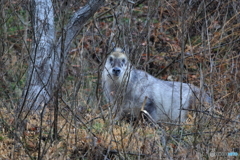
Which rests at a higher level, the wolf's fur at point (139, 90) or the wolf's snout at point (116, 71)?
the wolf's snout at point (116, 71)

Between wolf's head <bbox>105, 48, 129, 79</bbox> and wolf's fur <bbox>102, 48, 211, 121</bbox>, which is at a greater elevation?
wolf's head <bbox>105, 48, 129, 79</bbox>

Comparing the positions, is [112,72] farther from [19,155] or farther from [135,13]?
[135,13]

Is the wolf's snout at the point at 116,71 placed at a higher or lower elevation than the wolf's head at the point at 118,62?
lower

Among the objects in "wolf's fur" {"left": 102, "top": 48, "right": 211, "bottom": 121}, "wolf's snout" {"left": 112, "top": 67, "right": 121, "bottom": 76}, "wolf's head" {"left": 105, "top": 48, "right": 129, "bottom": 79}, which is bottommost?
"wolf's fur" {"left": 102, "top": 48, "right": 211, "bottom": 121}

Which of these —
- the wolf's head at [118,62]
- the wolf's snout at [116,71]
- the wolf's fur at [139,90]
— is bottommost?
the wolf's fur at [139,90]

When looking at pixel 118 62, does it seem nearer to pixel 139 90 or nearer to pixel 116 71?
Result: pixel 116 71

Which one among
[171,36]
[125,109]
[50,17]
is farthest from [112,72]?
[171,36]

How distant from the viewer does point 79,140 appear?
4844mm

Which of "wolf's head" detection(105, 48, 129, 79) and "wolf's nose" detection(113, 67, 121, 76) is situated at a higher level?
"wolf's head" detection(105, 48, 129, 79)

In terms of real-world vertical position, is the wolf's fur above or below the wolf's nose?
below

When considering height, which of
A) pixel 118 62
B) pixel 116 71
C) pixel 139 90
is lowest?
pixel 139 90

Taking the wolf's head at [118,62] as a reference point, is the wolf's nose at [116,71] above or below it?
below

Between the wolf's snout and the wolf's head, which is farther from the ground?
the wolf's head

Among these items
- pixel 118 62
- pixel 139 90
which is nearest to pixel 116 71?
pixel 118 62
